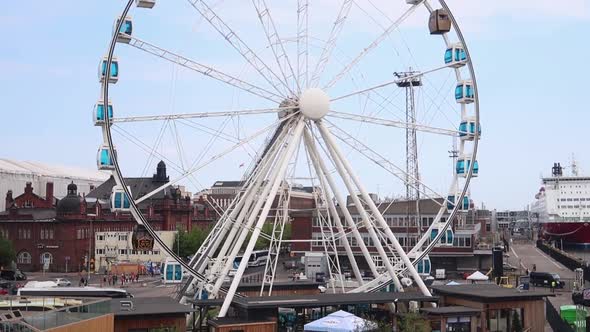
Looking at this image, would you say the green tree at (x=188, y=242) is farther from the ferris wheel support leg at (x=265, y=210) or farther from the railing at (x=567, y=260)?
the ferris wheel support leg at (x=265, y=210)

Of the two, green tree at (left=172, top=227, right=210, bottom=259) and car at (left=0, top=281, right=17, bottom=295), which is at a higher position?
green tree at (left=172, top=227, right=210, bottom=259)

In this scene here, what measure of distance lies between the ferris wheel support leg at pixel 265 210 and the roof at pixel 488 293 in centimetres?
1025

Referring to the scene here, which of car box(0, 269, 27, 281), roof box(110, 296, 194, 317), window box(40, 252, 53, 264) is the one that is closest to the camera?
roof box(110, 296, 194, 317)

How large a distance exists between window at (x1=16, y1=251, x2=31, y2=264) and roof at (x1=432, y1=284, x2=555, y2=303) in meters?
63.7

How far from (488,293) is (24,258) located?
6837 cm

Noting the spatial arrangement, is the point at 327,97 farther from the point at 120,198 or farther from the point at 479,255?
the point at 479,255

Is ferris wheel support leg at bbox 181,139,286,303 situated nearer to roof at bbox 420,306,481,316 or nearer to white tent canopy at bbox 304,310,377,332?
white tent canopy at bbox 304,310,377,332

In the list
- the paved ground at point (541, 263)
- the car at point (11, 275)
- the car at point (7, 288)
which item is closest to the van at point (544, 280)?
the paved ground at point (541, 263)


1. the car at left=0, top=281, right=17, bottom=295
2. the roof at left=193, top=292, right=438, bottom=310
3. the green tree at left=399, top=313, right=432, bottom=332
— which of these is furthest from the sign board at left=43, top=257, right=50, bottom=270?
the green tree at left=399, top=313, right=432, bottom=332

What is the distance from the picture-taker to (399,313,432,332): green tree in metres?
33.2

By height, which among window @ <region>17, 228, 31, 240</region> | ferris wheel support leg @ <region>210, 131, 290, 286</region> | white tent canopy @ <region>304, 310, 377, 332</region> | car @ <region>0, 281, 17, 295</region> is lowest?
car @ <region>0, 281, 17, 295</region>

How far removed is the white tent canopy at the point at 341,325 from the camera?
3150 centimetres

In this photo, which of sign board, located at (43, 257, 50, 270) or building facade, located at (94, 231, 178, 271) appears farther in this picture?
building facade, located at (94, 231, 178, 271)

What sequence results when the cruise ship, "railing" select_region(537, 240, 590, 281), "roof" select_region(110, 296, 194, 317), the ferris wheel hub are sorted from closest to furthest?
"roof" select_region(110, 296, 194, 317) → the ferris wheel hub → "railing" select_region(537, 240, 590, 281) → the cruise ship
